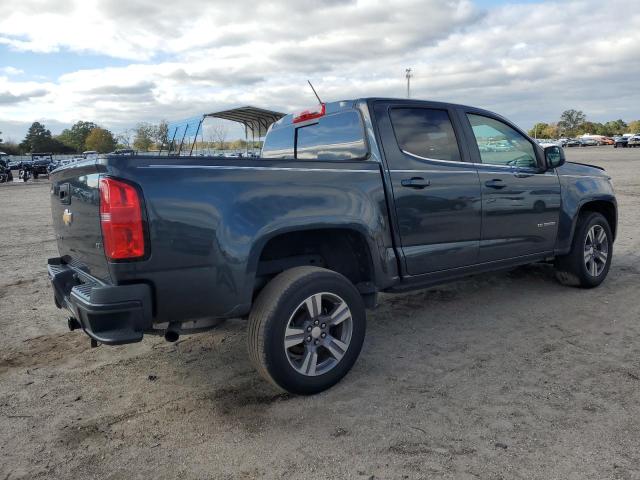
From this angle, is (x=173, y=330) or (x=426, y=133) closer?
(x=173, y=330)

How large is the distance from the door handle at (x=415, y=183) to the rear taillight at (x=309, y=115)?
0.97 meters

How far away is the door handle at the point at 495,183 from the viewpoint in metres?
4.46

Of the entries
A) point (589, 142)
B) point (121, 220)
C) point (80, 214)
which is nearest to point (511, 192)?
point (121, 220)

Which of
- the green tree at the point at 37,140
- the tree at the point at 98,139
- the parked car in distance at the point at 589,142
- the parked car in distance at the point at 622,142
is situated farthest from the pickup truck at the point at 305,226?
the green tree at the point at 37,140

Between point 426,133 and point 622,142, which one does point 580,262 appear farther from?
point 622,142

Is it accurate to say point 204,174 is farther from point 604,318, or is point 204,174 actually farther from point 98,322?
point 604,318

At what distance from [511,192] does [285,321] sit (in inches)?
104

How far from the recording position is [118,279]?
2.74m

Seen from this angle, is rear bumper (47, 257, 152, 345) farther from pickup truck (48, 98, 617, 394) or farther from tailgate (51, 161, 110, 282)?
tailgate (51, 161, 110, 282)

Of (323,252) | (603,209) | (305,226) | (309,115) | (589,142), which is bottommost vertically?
(323,252)

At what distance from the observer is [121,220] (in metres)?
2.70

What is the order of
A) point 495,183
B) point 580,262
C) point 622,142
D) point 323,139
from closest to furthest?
1. point 323,139
2. point 495,183
3. point 580,262
4. point 622,142

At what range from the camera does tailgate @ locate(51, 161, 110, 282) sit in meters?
2.86

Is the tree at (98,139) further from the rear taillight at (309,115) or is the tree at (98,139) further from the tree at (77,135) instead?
the rear taillight at (309,115)
